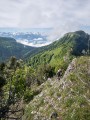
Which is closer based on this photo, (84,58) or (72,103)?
(72,103)

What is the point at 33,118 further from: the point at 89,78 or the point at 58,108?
the point at 89,78

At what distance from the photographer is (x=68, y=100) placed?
46.0 metres

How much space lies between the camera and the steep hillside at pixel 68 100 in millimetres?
42750

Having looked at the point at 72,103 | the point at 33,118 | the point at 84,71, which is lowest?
Result: the point at 33,118

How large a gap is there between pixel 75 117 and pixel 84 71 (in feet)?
47.6

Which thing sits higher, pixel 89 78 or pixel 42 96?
pixel 89 78

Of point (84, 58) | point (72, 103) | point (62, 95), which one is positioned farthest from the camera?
point (84, 58)

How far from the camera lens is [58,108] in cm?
4547

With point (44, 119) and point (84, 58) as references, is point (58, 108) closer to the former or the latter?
point (44, 119)

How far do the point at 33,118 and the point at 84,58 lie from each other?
19809 millimetres

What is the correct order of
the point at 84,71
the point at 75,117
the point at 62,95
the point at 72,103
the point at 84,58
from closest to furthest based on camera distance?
the point at 75,117, the point at 72,103, the point at 62,95, the point at 84,71, the point at 84,58

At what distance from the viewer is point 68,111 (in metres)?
43.2

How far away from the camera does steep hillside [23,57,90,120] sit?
42.8 meters

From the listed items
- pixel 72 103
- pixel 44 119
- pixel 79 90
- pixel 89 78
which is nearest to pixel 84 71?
pixel 89 78
